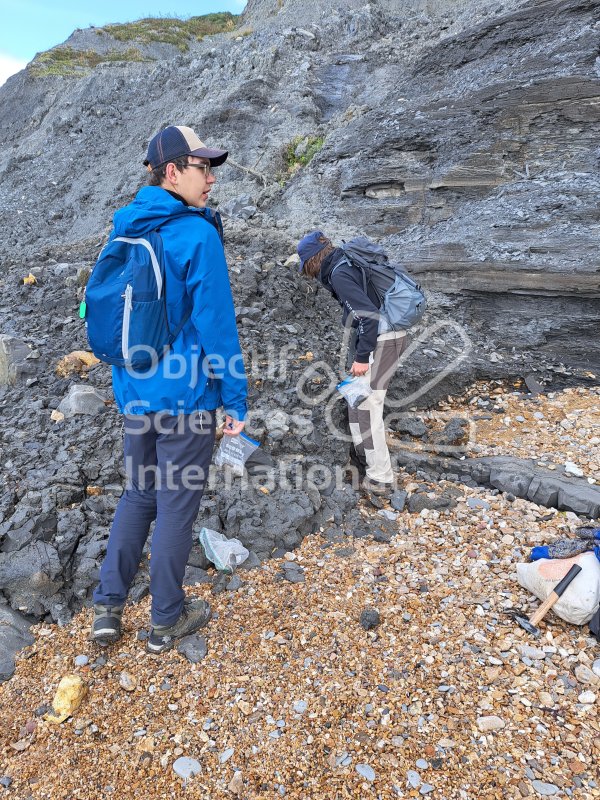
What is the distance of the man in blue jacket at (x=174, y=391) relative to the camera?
8.79 feet

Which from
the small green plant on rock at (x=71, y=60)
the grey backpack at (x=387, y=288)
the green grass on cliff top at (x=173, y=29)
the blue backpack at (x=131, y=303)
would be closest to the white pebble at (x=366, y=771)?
the blue backpack at (x=131, y=303)

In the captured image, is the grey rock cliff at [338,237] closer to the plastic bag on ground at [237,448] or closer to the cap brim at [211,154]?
the plastic bag on ground at [237,448]

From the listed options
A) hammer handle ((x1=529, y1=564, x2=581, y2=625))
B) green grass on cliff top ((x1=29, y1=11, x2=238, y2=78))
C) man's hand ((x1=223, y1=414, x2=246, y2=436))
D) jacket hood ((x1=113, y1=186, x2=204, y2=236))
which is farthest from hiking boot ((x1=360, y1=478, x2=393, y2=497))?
green grass on cliff top ((x1=29, y1=11, x2=238, y2=78))

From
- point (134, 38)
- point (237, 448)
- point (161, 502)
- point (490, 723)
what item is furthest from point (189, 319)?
point (134, 38)

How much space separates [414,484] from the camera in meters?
5.07

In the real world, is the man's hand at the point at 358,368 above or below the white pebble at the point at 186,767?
above

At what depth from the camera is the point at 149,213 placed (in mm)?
2645

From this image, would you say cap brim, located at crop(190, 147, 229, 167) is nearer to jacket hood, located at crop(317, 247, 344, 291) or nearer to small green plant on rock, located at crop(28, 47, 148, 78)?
jacket hood, located at crop(317, 247, 344, 291)

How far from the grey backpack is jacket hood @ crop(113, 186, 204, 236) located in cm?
206

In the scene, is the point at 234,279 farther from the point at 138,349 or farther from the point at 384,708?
the point at 384,708

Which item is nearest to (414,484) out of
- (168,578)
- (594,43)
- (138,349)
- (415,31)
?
(168,578)

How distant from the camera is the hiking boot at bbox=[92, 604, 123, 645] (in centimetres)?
319

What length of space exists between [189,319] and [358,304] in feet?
6.56

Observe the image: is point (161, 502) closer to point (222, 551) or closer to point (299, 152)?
point (222, 551)
